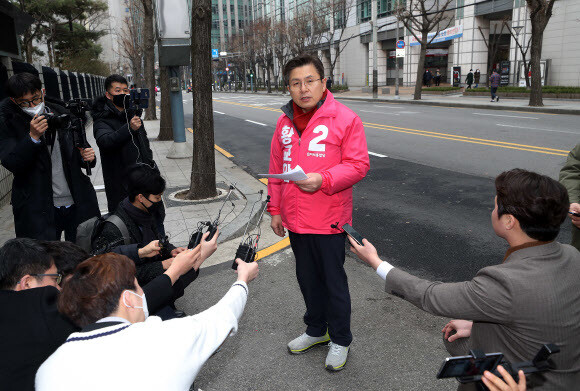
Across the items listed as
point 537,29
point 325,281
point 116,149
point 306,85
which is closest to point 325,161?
point 306,85

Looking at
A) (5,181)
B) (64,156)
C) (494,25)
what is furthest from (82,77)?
(494,25)

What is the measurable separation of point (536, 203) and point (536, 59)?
21.6 metres

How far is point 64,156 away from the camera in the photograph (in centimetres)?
393

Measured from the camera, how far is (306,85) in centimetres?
280

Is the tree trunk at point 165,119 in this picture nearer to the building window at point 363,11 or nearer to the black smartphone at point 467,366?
the black smartphone at point 467,366

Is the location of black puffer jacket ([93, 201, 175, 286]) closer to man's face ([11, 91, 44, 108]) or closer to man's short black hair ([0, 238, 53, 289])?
man's short black hair ([0, 238, 53, 289])


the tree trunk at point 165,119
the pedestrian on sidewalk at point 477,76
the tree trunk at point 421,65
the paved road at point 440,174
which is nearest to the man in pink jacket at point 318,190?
the paved road at point 440,174

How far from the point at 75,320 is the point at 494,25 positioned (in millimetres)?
38979

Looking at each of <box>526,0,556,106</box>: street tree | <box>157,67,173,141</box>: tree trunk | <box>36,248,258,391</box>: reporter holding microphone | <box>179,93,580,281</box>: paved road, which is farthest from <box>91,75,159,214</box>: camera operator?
<box>526,0,556,106</box>: street tree

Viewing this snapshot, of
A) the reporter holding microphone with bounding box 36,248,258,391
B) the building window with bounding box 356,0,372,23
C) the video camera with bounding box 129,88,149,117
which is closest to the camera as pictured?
the reporter holding microphone with bounding box 36,248,258,391

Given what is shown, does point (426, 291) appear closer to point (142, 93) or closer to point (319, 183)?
point (319, 183)

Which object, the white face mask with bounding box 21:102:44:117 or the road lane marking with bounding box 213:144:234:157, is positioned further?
the road lane marking with bounding box 213:144:234:157

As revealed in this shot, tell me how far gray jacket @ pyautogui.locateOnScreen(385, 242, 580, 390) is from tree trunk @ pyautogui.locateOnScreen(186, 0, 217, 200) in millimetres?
5769

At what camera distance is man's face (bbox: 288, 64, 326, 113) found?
2799 mm
